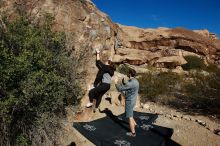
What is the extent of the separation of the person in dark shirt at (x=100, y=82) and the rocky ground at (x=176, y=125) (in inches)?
11.9

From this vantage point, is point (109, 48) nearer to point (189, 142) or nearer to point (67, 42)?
point (67, 42)

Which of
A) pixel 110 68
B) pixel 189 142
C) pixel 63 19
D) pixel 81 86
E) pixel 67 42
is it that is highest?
pixel 63 19

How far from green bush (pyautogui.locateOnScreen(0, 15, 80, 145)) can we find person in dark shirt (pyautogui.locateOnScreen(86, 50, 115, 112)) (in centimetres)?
91

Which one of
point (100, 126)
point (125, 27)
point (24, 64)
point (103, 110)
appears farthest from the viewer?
point (125, 27)

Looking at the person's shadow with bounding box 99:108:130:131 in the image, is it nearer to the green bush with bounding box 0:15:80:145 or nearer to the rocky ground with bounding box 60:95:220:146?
the rocky ground with bounding box 60:95:220:146

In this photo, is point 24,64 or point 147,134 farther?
point 147,134

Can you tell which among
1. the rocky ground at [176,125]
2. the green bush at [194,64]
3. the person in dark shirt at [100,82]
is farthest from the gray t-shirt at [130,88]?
the green bush at [194,64]

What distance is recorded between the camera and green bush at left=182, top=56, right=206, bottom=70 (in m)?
20.8

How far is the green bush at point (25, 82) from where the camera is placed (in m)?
5.58

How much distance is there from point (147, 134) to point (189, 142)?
4.20 feet

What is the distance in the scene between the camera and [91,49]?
8.91 m

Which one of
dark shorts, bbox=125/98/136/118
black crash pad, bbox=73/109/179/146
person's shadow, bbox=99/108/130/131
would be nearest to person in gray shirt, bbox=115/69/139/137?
dark shorts, bbox=125/98/136/118

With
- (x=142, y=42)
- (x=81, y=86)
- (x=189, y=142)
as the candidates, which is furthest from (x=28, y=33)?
(x=142, y=42)

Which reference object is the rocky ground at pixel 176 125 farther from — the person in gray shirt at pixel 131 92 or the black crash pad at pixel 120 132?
the person in gray shirt at pixel 131 92
